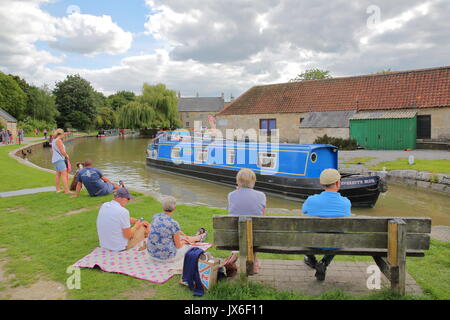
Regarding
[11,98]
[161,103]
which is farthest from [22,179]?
[11,98]

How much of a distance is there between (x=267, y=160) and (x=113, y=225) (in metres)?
8.95

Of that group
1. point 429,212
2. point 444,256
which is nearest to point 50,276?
point 444,256

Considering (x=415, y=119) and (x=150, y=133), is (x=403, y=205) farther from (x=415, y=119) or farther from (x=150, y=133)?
(x=150, y=133)

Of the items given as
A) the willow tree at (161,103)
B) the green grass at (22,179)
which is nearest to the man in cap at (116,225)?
the green grass at (22,179)

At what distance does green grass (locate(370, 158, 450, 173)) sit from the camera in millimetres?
13250

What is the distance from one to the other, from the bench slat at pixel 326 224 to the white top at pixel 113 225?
5.38ft

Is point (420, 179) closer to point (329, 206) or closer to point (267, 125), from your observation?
point (329, 206)

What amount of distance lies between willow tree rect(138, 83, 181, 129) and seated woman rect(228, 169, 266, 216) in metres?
49.6

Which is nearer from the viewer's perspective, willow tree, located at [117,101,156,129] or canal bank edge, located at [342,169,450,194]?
canal bank edge, located at [342,169,450,194]

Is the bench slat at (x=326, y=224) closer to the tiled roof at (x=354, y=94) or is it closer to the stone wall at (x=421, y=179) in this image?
the stone wall at (x=421, y=179)

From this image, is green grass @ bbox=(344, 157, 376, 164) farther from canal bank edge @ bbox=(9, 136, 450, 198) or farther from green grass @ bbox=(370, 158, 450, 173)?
canal bank edge @ bbox=(9, 136, 450, 198)

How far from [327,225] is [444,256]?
2.57 metres

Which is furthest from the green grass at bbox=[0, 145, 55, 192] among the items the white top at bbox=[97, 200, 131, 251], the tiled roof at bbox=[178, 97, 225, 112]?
the tiled roof at bbox=[178, 97, 225, 112]

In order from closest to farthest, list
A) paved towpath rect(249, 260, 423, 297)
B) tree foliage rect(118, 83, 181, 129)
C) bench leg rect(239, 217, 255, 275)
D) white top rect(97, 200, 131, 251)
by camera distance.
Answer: bench leg rect(239, 217, 255, 275), paved towpath rect(249, 260, 423, 297), white top rect(97, 200, 131, 251), tree foliage rect(118, 83, 181, 129)
